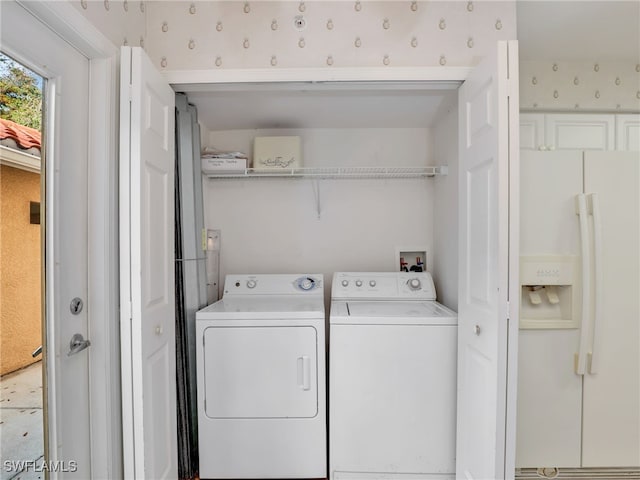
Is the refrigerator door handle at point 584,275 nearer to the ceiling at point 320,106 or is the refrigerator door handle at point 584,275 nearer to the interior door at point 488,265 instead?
the interior door at point 488,265

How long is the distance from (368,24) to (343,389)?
6.10 ft

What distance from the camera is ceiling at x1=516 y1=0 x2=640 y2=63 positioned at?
5.97 ft

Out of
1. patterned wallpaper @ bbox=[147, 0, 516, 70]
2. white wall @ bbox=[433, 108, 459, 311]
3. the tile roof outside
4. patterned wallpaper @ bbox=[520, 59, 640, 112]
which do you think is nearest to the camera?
the tile roof outside

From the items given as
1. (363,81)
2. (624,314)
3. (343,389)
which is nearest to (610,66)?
(624,314)

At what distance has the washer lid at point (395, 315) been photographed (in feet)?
5.94

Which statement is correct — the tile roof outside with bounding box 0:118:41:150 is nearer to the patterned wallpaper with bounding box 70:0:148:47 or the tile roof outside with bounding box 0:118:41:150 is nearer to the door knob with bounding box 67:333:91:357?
the patterned wallpaper with bounding box 70:0:148:47

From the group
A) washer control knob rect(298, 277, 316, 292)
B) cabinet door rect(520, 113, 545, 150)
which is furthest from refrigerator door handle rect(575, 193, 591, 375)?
washer control knob rect(298, 277, 316, 292)

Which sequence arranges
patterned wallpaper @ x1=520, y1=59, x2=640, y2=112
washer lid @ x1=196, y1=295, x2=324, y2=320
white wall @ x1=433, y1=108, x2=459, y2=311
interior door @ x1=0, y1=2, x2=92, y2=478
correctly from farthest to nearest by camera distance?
patterned wallpaper @ x1=520, y1=59, x2=640, y2=112, white wall @ x1=433, y1=108, x2=459, y2=311, washer lid @ x1=196, y1=295, x2=324, y2=320, interior door @ x1=0, y1=2, x2=92, y2=478

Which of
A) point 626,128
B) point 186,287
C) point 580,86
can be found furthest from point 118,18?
point 626,128

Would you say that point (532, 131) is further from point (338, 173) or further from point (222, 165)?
point (222, 165)

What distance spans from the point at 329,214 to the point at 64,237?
5.60ft

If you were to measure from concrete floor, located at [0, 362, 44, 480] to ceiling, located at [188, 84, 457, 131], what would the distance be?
56.8 inches

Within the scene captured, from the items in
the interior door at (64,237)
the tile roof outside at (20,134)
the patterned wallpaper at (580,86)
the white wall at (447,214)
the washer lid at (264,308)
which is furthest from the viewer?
the patterned wallpaper at (580,86)

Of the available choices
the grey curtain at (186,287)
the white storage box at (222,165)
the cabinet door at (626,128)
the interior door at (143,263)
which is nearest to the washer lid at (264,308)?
the grey curtain at (186,287)
